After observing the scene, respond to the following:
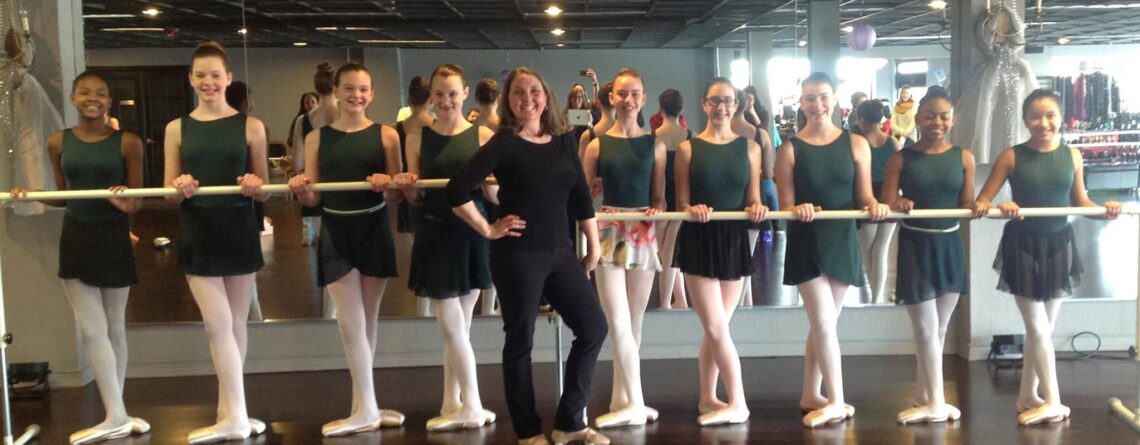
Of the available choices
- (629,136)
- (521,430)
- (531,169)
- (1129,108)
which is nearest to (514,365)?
(521,430)

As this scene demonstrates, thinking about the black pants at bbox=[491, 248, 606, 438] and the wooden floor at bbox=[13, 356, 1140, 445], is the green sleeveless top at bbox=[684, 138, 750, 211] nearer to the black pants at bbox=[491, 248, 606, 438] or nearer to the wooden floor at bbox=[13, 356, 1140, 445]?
the black pants at bbox=[491, 248, 606, 438]

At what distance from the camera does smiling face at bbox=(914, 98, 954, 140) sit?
436 cm

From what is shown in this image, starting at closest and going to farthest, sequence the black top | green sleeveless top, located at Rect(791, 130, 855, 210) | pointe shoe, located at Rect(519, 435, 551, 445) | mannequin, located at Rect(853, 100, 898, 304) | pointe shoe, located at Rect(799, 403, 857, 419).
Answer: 1. the black top
2. pointe shoe, located at Rect(519, 435, 551, 445)
3. green sleeveless top, located at Rect(791, 130, 855, 210)
4. pointe shoe, located at Rect(799, 403, 857, 419)
5. mannequin, located at Rect(853, 100, 898, 304)

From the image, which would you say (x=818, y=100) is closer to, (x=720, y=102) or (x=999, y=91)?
(x=720, y=102)

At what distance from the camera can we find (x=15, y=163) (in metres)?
5.40

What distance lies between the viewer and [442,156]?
4.41 meters

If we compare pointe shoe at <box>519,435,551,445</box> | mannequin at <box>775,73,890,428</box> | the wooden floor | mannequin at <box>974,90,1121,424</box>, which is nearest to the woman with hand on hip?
pointe shoe at <box>519,435,551,445</box>

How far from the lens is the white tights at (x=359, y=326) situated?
4.43 metres

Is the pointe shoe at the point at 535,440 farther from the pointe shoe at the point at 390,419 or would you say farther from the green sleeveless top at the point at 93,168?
the green sleeveless top at the point at 93,168

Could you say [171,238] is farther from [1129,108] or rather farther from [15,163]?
[1129,108]

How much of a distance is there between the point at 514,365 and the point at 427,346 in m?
1.96

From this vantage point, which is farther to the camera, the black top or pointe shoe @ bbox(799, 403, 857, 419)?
pointe shoe @ bbox(799, 403, 857, 419)

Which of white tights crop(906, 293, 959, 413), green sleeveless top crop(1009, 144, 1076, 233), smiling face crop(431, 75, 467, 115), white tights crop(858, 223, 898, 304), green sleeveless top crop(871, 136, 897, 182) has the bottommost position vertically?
white tights crop(906, 293, 959, 413)

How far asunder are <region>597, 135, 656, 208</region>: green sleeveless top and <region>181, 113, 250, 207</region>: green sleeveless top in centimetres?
146
